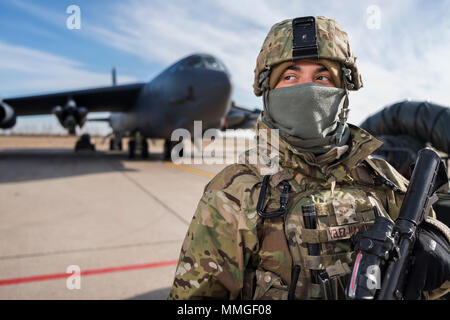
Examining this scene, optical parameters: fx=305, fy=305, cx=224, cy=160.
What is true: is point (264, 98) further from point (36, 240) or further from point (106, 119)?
point (106, 119)

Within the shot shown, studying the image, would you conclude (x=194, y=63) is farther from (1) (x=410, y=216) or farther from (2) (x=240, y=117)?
(1) (x=410, y=216)

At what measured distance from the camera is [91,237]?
14.9 feet

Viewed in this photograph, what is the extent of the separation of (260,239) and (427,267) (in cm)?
75

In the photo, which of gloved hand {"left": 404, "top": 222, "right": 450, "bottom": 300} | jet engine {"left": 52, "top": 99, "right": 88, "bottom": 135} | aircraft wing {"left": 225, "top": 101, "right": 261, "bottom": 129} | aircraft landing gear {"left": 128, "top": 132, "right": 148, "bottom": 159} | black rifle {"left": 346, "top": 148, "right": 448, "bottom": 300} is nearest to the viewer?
black rifle {"left": 346, "top": 148, "right": 448, "bottom": 300}

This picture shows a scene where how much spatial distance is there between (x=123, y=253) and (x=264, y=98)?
10.4ft

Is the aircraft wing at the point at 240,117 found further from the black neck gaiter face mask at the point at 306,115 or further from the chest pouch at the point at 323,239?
the chest pouch at the point at 323,239

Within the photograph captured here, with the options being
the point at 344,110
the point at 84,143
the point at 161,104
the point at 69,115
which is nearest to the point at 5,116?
the point at 69,115

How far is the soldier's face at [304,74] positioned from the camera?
1660mm

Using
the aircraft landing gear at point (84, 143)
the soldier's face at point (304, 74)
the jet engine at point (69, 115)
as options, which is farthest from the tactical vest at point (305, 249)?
the aircraft landing gear at point (84, 143)

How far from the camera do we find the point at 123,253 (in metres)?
4.02

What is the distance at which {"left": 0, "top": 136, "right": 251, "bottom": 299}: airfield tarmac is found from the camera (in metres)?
3.20

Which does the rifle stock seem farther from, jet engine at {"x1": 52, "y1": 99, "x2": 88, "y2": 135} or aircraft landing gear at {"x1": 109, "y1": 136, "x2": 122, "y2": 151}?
aircraft landing gear at {"x1": 109, "y1": 136, "x2": 122, "y2": 151}

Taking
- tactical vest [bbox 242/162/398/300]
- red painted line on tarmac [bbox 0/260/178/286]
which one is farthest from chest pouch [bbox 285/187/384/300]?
red painted line on tarmac [bbox 0/260/178/286]
